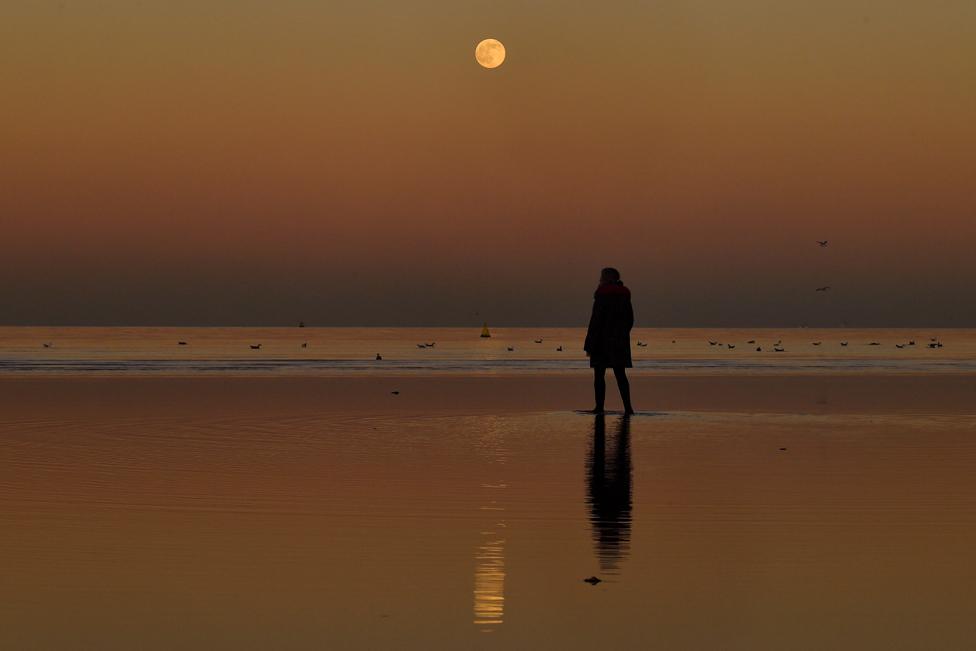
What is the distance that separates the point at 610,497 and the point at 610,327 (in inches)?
421

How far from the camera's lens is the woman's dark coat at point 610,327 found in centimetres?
2222

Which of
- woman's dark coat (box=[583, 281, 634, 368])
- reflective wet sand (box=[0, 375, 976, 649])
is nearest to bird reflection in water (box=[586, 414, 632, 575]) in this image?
reflective wet sand (box=[0, 375, 976, 649])

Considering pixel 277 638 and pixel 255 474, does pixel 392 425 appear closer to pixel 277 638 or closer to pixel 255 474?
pixel 255 474

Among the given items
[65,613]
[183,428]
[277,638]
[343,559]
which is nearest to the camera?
[277,638]

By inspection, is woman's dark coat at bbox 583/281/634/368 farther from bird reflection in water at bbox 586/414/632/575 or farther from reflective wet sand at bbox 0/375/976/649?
bird reflection in water at bbox 586/414/632/575

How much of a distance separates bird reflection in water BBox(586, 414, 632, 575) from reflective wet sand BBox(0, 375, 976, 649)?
0.04 meters

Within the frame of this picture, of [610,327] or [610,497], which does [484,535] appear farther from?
[610,327]

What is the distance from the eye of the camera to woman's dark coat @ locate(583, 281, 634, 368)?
22.2 metres

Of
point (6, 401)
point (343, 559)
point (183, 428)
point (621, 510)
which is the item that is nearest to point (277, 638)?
point (343, 559)

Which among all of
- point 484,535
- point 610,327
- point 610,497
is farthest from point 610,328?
point 484,535

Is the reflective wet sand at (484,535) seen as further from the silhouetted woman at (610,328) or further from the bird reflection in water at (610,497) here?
the silhouetted woman at (610,328)

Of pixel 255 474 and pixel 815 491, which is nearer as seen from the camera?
pixel 815 491

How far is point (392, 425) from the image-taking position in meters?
20.3

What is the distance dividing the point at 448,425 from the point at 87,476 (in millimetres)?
8063
